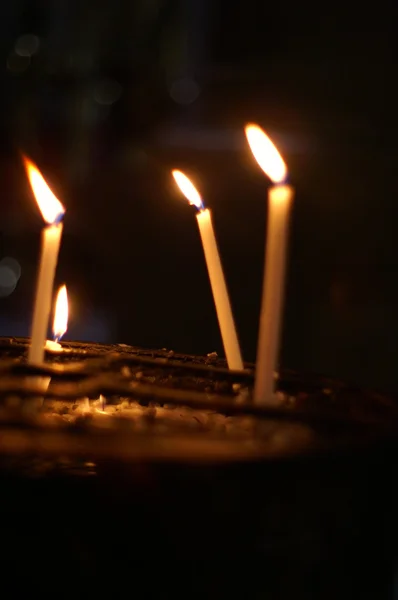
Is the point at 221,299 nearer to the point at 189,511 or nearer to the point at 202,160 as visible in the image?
the point at 189,511

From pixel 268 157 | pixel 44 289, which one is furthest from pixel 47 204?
pixel 268 157

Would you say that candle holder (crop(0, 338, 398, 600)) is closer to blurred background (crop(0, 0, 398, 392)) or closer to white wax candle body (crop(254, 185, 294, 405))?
white wax candle body (crop(254, 185, 294, 405))

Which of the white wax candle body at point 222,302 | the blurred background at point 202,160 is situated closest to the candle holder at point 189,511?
the white wax candle body at point 222,302

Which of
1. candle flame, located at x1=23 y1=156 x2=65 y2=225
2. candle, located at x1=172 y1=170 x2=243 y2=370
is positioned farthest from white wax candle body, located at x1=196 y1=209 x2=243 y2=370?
candle flame, located at x1=23 y1=156 x2=65 y2=225

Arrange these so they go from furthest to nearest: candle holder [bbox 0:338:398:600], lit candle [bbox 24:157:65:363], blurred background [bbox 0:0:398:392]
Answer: blurred background [bbox 0:0:398:392] → lit candle [bbox 24:157:65:363] → candle holder [bbox 0:338:398:600]

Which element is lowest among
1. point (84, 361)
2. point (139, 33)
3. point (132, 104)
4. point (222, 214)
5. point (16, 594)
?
point (16, 594)

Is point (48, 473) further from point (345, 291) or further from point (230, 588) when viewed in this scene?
point (345, 291)

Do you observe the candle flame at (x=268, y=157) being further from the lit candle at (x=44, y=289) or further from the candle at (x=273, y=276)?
the lit candle at (x=44, y=289)

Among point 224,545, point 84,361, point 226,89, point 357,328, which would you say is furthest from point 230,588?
point 226,89
